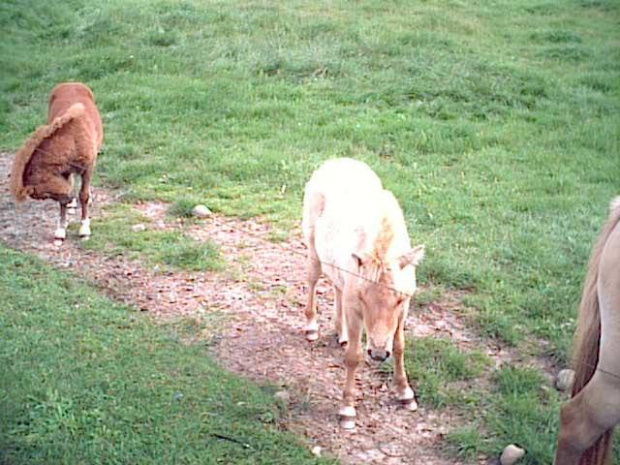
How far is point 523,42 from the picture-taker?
1133 cm

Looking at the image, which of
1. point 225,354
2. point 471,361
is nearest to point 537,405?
point 471,361

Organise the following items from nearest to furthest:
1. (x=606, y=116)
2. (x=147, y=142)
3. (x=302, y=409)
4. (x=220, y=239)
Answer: (x=302, y=409), (x=220, y=239), (x=147, y=142), (x=606, y=116)

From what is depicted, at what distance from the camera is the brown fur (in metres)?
5.69

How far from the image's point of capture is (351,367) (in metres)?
4.12

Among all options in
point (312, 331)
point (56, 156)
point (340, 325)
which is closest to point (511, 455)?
point (340, 325)

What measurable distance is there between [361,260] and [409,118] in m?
5.07

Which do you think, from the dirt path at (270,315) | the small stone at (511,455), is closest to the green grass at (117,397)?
the dirt path at (270,315)

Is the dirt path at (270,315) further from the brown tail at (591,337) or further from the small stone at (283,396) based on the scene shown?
the brown tail at (591,337)

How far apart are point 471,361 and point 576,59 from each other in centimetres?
707

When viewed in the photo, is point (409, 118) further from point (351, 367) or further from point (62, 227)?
point (351, 367)

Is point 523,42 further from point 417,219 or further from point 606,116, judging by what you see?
point 417,219

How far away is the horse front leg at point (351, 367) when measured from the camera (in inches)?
157

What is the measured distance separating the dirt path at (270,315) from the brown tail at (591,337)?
0.68 metres

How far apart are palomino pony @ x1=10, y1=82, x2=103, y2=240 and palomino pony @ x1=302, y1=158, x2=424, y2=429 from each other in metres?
1.99
